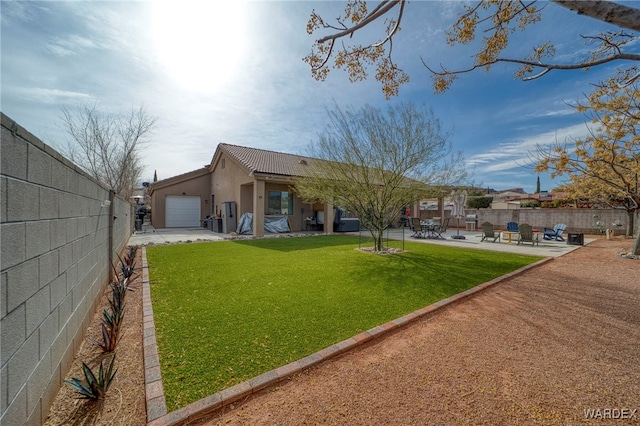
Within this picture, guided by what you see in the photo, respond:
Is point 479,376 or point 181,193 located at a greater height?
point 181,193

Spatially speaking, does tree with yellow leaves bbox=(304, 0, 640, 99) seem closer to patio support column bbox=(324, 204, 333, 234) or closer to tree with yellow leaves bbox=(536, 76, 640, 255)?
tree with yellow leaves bbox=(536, 76, 640, 255)

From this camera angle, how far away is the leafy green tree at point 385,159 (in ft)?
28.8

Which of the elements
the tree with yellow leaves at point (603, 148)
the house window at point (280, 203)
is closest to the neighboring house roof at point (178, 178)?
the house window at point (280, 203)

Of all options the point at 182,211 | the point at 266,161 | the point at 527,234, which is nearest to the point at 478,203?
the point at 527,234

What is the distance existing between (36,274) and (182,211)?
20.7 meters

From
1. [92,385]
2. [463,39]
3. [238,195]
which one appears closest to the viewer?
[92,385]

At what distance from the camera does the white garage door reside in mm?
20125

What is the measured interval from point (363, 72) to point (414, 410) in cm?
742

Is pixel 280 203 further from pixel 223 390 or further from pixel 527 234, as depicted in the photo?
pixel 223 390

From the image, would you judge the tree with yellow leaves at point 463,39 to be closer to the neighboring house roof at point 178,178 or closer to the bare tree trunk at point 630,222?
the bare tree trunk at point 630,222

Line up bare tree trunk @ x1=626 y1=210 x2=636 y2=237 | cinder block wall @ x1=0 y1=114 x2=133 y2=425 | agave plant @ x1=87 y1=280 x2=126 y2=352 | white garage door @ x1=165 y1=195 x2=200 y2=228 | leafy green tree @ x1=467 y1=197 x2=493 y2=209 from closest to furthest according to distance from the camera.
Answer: cinder block wall @ x1=0 y1=114 x2=133 y2=425 < agave plant @ x1=87 y1=280 x2=126 y2=352 < bare tree trunk @ x1=626 y1=210 x2=636 y2=237 < white garage door @ x1=165 y1=195 x2=200 y2=228 < leafy green tree @ x1=467 y1=197 x2=493 y2=209

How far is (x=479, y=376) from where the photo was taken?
9.01 ft

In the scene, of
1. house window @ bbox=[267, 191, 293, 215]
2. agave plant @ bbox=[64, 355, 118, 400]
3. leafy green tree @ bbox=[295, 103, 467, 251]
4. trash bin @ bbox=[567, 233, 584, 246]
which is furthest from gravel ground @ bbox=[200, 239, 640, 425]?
house window @ bbox=[267, 191, 293, 215]

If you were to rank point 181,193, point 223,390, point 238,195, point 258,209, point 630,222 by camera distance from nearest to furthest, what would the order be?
1. point 223,390
2. point 258,209
3. point 630,222
4. point 238,195
5. point 181,193
